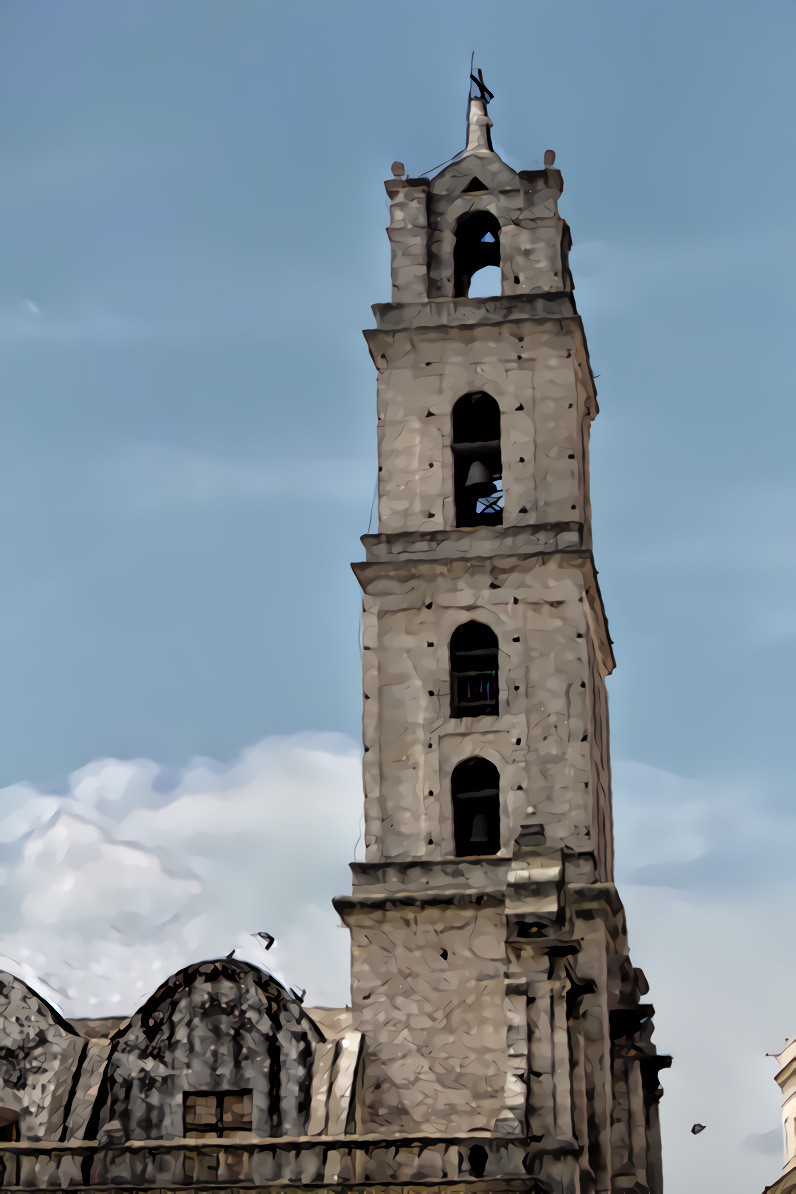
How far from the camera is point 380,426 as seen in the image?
37.6 m

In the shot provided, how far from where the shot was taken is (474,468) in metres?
37.2

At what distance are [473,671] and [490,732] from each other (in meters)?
1.31

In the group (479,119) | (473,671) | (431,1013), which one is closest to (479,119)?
(479,119)

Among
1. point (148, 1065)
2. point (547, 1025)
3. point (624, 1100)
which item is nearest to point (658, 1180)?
point (624, 1100)

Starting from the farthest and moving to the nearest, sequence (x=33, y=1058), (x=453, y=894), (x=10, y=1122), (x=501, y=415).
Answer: (x=501, y=415) < (x=453, y=894) < (x=33, y=1058) < (x=10, y=1122)

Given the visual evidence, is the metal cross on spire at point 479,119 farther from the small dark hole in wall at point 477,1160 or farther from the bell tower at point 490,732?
the small dark hole in wall at point 477,1160

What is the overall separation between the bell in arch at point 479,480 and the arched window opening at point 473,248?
13.0ft

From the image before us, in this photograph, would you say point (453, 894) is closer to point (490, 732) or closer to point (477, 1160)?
point (490, 732)

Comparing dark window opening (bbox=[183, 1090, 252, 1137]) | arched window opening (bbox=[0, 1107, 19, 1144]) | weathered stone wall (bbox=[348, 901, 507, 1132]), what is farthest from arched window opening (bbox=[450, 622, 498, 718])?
arched window opening (bbox=[0, 1107, 19, 1144])

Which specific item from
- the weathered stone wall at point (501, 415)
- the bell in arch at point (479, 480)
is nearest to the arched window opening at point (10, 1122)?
the weathered stone wall at point (501, 415)

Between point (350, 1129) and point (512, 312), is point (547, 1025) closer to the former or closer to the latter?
point (350, 1129)

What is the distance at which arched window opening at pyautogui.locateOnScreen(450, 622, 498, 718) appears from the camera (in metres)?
35.7

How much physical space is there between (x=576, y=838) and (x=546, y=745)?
1.67m

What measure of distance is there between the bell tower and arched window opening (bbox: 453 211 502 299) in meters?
0.04
